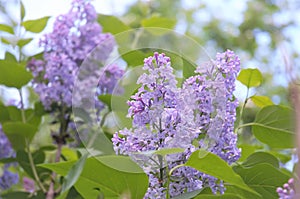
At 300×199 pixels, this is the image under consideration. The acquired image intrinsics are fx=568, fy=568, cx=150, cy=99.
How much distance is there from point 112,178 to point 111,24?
659 millimetres

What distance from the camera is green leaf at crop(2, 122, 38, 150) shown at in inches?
41.6

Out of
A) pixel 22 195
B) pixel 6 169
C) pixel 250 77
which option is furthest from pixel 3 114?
pixel 250 77

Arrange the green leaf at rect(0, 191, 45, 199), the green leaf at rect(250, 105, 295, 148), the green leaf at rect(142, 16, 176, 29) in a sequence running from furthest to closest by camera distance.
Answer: the green leaf at rect(142, 16, 176, 29) → the green leaf at rect(0, 191, 45, 199) → the green leaf at rect(250, 105, 295, 148)

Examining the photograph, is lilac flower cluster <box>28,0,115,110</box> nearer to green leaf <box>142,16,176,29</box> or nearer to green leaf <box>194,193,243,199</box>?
green leaf <box>142,16,176,29</box>

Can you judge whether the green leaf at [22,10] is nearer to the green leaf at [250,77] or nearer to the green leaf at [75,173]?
the green leaf at [250,77]

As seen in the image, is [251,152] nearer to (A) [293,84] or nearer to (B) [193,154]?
(B) [193,154]

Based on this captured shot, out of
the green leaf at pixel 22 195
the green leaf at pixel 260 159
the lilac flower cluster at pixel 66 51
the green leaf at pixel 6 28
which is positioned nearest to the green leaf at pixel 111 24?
the lilac flower cluster at pixel 66 51

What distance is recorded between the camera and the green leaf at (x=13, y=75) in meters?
1.06

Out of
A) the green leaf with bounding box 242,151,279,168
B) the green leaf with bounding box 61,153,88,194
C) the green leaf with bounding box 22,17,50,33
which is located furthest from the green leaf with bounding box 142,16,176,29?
the green leaf with bounding box 61,153,88,194

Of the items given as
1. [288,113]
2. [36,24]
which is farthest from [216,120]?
[36,24]

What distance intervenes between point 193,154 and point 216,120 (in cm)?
7

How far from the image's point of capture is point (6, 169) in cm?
117

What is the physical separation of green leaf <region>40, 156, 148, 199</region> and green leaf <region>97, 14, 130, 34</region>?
23.7 inches

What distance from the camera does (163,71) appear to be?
2.04ft
